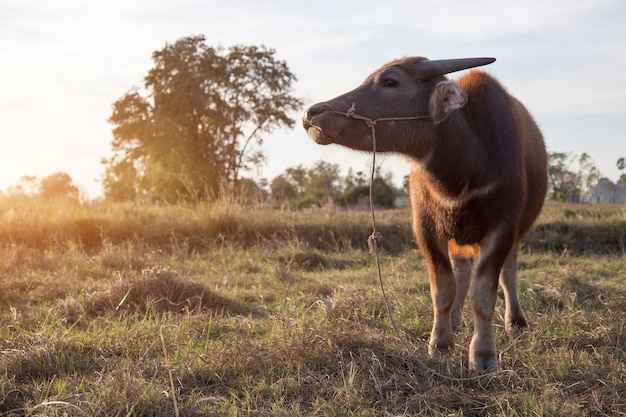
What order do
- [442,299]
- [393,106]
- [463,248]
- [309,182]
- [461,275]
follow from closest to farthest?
1. [393,106]
2. [442,299]
3. [463,248]
4. [461,275]
5. [309,182]

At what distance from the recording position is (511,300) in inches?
172

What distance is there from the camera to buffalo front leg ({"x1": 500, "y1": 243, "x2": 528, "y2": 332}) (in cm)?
429

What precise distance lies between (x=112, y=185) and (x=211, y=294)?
23.3 m

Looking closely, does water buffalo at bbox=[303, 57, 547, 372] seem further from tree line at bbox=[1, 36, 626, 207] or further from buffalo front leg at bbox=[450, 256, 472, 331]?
tree line at bbox=[1, 36, 626, 207]

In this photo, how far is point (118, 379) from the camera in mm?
2684

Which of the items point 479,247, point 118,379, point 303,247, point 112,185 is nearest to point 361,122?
point 479,247

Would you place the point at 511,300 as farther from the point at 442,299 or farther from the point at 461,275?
the point at 442,299

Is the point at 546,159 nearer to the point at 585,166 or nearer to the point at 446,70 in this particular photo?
the point at 446,70

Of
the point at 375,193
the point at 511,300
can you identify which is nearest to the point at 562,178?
the point at 375,193

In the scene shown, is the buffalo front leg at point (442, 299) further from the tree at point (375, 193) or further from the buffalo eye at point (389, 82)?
the tree at point (375, 193)

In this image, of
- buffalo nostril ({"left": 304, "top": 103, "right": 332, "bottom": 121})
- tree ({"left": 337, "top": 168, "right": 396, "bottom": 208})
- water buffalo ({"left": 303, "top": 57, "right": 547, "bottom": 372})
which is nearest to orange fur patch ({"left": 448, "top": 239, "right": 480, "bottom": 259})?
water buffalo ({"left": 303, "top": 57, "right": 547, "bottom": 372})

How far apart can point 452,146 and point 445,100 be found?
243mm

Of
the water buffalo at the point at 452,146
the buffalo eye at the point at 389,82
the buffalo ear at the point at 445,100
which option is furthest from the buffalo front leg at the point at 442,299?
the buffalo eye at the point at 389,82

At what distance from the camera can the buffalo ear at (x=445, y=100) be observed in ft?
10.2
